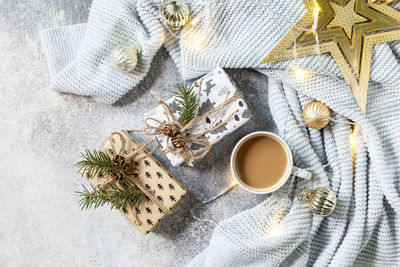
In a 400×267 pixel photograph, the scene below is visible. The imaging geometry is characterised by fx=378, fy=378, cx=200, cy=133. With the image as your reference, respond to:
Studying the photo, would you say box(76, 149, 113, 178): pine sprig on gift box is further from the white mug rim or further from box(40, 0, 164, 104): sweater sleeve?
the white mug rim

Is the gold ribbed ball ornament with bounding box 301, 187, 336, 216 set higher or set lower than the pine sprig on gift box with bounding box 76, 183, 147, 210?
lower

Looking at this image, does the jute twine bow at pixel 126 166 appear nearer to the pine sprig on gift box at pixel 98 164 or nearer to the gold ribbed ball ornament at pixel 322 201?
the pine sprig on gift box at pixel 98 164

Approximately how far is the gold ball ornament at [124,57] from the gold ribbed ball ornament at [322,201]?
51cm

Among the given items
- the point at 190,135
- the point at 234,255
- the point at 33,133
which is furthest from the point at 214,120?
the point at 33,133

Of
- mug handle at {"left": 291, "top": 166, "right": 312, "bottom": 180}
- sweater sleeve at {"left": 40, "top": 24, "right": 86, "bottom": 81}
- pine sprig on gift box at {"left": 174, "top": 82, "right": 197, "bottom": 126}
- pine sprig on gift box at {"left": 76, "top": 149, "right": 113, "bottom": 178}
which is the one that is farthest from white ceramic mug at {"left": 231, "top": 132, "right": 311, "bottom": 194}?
sweater sleeve at {"left": 40, "top": 24, "right": 86, "bottom": 81}

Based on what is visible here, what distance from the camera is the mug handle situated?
86 centimetres

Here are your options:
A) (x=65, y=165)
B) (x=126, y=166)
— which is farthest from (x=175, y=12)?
(x=65, y=165)

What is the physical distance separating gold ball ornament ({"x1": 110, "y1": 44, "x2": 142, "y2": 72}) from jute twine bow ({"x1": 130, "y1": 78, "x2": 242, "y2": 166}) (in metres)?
0.09

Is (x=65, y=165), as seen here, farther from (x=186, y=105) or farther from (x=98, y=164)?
(x=186, y=105)

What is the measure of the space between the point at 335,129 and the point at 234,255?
0.38m

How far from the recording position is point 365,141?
0.89 meters

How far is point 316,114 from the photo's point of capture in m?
0.88

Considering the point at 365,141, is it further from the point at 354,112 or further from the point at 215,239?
the point at 215,239

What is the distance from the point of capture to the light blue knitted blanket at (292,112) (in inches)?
34.4
